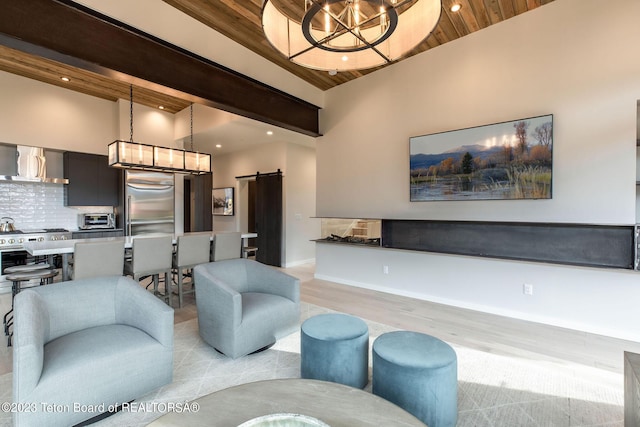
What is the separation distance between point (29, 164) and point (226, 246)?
388 cm

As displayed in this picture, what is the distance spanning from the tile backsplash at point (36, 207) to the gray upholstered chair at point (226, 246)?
340 cm

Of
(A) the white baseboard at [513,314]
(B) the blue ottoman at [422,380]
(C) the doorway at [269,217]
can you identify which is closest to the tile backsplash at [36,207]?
(C) the doorway at [269,217]

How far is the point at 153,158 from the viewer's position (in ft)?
14.0

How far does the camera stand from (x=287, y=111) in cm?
469

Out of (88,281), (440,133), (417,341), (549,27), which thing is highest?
(549,27)

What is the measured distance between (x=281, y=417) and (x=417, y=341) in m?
1.13

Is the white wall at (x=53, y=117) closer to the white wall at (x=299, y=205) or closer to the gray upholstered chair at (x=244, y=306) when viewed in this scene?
the white wall at (x=299, y=205)

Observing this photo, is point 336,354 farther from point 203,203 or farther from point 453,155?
point 203,203

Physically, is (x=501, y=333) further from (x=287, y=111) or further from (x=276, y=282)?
(x=287, y=111)

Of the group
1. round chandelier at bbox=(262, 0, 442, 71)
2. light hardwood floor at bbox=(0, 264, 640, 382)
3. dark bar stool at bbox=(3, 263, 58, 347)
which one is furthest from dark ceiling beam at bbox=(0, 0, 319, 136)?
light hardwood floor at bbox=(0, 264, 640, 382)

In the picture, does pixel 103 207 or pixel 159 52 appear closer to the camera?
pixel 159 52

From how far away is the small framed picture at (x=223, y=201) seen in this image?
759 cm

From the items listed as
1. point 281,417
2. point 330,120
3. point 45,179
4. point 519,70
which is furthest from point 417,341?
point 45,179

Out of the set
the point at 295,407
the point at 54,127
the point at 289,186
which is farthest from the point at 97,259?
the point at 289,186
